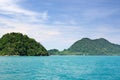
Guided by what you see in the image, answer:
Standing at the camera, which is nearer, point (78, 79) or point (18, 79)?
point (18, 79)

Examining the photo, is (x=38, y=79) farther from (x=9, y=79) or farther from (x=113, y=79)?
(x=113, y=79)

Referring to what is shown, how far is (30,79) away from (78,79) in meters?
8.99

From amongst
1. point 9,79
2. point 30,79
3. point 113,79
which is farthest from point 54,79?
point 113,79

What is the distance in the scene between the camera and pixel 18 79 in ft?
137

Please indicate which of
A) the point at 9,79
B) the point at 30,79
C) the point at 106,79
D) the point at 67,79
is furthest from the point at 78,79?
the point at 9,79

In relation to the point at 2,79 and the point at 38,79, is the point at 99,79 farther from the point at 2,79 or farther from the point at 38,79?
the point at 2,79

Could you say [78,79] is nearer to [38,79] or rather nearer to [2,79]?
[38,79]

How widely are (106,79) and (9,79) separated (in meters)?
18.3

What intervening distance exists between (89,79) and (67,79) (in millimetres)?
4300

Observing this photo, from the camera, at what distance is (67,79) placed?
44375mm

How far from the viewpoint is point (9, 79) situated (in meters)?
41.2

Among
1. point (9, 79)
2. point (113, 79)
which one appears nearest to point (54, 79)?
point (9, 79)

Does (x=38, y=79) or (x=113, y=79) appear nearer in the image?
(x=38, y=79)

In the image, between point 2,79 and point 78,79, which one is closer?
point 2,79
